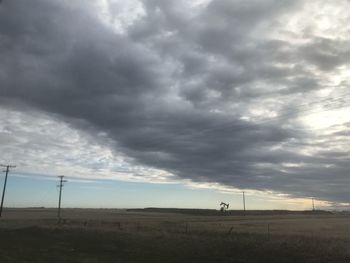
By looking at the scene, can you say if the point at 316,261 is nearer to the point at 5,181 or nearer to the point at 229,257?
the point at 229,257

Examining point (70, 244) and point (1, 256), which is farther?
point (70, 244)

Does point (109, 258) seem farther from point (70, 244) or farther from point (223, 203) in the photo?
point (223, 203)

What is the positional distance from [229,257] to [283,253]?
401 cm

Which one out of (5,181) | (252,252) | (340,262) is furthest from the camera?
(5,181)

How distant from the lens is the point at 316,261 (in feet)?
81.0

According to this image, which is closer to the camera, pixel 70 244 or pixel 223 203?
pixel 70 244

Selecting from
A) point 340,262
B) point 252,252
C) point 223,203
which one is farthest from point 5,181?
point 223,203

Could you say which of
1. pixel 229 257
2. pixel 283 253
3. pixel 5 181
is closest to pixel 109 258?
pixel 229 257

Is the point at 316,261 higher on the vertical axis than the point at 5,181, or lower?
lower

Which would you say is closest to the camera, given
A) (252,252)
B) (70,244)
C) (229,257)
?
(229,257)

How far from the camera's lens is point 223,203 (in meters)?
180

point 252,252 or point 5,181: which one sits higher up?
point 5,181

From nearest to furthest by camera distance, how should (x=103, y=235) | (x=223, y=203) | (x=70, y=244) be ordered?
(x=70, y=244)
(x=103, y=235)
(x=223, y=203)

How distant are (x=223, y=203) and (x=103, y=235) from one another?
144 m
